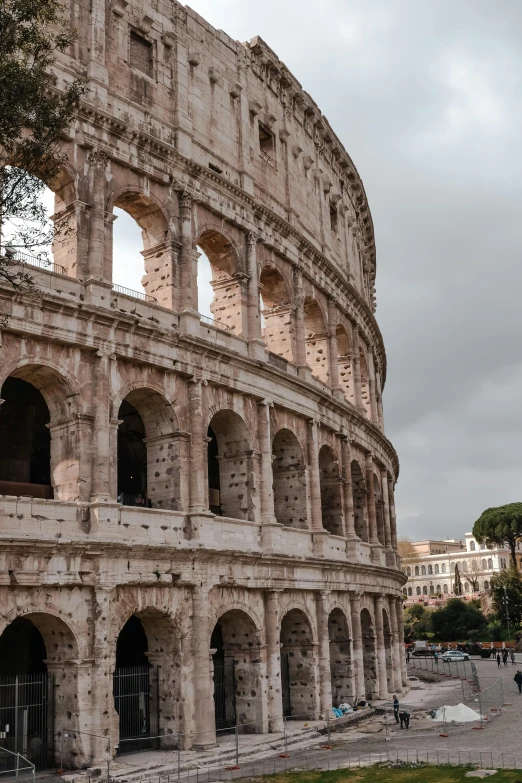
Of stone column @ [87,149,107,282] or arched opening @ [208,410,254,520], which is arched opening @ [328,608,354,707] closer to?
arched opening @ [208,410,254,520]

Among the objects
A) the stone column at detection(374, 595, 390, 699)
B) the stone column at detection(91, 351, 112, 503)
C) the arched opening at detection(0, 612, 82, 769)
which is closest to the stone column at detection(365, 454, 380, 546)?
the stone column at detection(374, 595, 390, 699)

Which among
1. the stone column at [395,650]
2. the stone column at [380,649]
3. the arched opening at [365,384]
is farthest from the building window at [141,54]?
the stone column at [395,650]

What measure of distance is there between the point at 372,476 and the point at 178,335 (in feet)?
43.6

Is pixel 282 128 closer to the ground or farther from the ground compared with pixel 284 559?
farther from the ground

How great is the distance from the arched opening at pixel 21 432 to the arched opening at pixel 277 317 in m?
8.20

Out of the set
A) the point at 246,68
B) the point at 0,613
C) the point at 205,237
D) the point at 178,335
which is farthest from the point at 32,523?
the point at 246,68

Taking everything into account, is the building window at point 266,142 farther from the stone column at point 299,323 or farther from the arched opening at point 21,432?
the arched opening at point 21,432

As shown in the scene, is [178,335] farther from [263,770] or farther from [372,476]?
[372,476]

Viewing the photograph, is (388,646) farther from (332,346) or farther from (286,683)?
(332,346)

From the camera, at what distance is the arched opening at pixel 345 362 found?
32.0m

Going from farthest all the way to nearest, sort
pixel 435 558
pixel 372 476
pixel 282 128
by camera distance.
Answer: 1. pixel 435 558
2. pixel 372 476
3. pixel 282 128

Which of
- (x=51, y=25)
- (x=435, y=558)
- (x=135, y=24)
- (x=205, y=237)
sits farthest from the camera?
(x=435, y=558)

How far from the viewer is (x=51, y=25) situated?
65.4 feet

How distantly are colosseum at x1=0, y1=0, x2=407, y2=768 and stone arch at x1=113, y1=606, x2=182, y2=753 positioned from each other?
0.06 meters
